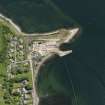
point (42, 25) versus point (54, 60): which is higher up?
point (42, 25)

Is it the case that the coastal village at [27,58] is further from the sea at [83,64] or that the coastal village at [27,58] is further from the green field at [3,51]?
the sea at [83,64]

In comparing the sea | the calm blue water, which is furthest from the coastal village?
the calm blue water

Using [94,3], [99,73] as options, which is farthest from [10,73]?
[94,3]

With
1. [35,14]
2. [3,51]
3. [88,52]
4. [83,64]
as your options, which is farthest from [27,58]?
[88,52]

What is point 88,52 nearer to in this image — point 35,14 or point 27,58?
point 27,58

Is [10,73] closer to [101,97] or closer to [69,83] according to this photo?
[69,83]

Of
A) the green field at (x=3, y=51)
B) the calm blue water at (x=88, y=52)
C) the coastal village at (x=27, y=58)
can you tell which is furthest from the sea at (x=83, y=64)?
the green field at (x=3, y=51)

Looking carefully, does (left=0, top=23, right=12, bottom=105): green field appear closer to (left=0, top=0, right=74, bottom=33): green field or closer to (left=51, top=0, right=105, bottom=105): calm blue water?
(left=0, top=0, right=74, bottom=33): green field

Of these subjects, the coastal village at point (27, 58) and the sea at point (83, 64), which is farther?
the sea at point (83, 64)
